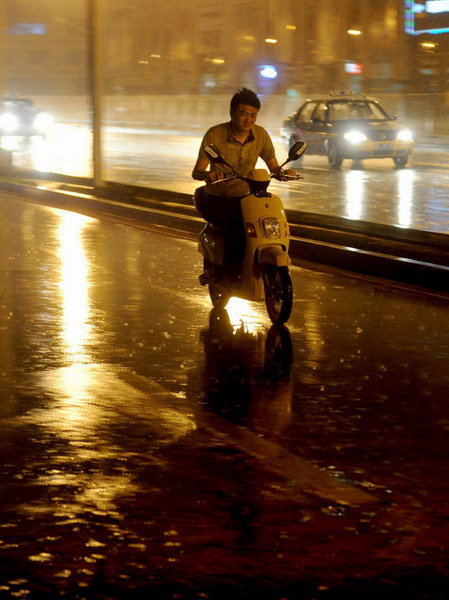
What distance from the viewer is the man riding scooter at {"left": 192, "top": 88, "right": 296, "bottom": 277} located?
9.87 metres

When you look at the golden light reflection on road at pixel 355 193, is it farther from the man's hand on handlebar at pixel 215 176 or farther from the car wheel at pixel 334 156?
the man's hand on handlebar at pixel 215 176

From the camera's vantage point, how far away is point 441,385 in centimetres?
779

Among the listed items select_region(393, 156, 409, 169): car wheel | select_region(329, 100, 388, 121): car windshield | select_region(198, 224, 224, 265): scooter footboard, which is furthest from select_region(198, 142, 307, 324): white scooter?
select_region(329, 100, 388, 121): car windshield

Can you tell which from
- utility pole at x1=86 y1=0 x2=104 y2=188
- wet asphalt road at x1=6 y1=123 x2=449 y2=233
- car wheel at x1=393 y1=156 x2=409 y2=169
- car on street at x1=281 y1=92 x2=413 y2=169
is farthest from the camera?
car wheel at x1=393 y1=156 x2=409 y2=169

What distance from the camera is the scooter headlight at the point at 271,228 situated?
9.73m

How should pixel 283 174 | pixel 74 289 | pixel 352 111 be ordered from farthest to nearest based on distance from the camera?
1. pixel 352 111
2. pixel 74 289
3. pixel 283 174

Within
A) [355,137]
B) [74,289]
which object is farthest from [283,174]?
[355,137]

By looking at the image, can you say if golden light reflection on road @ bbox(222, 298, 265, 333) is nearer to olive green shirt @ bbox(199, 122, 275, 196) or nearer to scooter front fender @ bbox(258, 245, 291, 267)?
scooter front fender @ bbox(258, 245, 291, 267)

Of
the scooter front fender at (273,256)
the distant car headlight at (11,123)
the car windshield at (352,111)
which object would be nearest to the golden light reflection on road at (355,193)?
the car windshield at (352,111)

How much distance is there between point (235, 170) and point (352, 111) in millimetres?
22991

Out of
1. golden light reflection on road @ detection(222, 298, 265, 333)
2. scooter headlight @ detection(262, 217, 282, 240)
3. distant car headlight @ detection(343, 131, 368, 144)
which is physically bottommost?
golden light reflection on road @ detection(222, 298, 265, 333)

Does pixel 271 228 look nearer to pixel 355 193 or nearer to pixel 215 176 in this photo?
pixel 215 176

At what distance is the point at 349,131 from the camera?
30.9 m

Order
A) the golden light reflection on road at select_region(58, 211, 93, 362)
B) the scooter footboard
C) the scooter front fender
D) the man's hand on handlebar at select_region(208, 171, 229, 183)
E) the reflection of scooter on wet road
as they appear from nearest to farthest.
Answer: the reflection of scooter on wet road → the golden light reflection on road at select_region(58, 211, 93, 362) → the scooter front fender → the man's hand on handlebar at select_region(208, 171, 229, 183) → the scooter footboard
